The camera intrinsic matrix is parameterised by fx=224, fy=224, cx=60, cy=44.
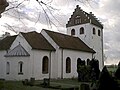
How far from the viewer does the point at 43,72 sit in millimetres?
31422

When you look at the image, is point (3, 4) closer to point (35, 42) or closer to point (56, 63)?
point (35, 42)

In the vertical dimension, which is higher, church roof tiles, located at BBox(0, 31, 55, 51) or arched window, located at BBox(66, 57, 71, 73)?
church roof tiles, located at BBox(0, 31, 55, 51)

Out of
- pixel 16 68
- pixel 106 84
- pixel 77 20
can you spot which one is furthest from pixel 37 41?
pixel 106 84

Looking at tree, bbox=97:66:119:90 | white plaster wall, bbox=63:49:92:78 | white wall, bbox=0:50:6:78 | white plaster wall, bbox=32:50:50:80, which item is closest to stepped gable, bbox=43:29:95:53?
white plaster wall, bbox=63:49:92:78

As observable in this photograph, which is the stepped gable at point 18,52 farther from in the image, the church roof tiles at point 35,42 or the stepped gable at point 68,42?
the stepped gable at point 68,42

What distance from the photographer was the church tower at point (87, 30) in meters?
41.5

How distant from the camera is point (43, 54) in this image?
31547mm

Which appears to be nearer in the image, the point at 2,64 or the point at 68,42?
the point at 2,64

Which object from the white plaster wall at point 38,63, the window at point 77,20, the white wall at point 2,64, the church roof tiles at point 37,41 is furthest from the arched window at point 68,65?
the window at point 77,20

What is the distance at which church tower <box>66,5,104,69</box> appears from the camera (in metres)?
41.5

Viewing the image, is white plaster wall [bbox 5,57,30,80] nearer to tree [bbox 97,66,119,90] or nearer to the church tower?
the church tower

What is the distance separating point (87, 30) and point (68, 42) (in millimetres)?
6160

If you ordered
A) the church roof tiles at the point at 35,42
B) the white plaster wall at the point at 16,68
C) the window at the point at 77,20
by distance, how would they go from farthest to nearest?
the window at the point at 77,20 < the church roof tiles at the point at 35,42 < the white plaster wall at the point at 16,68

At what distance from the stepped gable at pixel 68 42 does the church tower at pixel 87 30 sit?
1.33 metres
